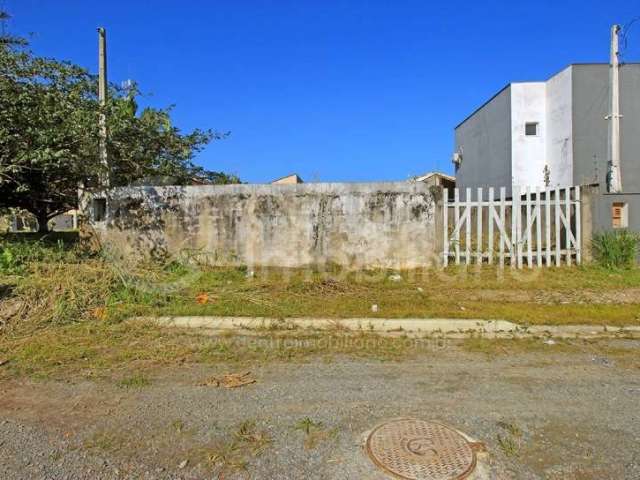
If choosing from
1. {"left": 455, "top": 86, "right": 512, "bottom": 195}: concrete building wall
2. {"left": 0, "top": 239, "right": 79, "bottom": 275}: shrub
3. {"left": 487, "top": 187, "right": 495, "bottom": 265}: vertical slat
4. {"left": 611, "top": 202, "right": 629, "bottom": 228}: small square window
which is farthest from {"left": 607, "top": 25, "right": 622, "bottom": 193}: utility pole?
{"left": 0, "top": 239, "right": 79, "bottom": 275}: shrub

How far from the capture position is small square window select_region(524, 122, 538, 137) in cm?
1884

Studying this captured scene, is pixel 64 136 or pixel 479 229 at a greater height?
pixel 64 136

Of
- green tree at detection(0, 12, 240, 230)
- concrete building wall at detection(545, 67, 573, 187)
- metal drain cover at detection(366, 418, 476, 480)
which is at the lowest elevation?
metal drain cover at detection(366, 418, 476, 480)

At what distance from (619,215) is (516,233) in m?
2.32

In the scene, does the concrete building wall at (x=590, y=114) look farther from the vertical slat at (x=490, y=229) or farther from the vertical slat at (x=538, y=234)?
the vertical slat at (x=490, y=229)

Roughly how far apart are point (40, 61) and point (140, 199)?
3678 mm

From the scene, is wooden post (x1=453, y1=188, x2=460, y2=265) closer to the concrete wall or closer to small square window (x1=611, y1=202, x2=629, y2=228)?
small square window (x1=611, y1=202, x2=629, y2=228)

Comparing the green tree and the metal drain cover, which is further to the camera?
the green tree

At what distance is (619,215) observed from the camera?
27.8 feet

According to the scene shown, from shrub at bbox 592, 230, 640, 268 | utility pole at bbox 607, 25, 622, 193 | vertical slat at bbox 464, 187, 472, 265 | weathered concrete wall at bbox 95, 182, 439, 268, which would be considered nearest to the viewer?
shrub at bbox 592, 230, 640, 268

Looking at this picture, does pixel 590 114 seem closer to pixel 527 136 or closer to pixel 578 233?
pixel 527 136

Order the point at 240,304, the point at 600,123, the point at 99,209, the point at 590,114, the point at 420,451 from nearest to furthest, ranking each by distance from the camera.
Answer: the point at 420,451 → the point at 240,304 → the point at 99,209 → the point at 600,123 → the point at 590,114

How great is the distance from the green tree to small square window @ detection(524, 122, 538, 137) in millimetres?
15573

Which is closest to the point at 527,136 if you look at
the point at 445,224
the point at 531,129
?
the point at 531,129
